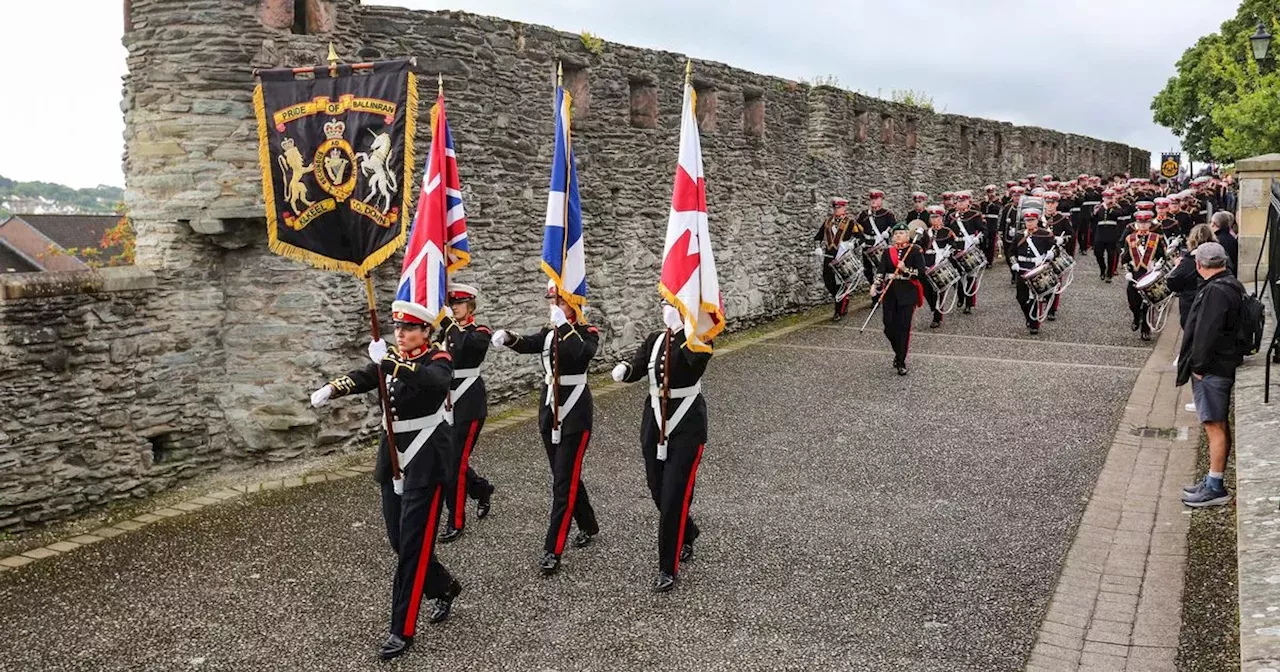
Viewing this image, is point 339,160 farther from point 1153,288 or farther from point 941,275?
point 941,275

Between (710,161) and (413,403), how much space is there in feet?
31.9

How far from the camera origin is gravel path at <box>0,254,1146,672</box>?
5.54 metres

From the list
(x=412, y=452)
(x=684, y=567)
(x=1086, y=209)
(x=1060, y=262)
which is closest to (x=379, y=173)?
(x=412, y=452)

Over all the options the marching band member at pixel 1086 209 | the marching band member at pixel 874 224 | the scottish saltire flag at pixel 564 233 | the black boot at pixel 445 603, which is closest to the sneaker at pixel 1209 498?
the scottish saltire flag at pixel 564 233

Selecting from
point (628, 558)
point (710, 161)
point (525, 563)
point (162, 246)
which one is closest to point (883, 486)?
point (628, 558)

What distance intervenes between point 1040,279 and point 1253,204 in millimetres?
2651

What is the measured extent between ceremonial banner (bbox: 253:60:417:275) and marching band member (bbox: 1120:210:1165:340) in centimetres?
1122

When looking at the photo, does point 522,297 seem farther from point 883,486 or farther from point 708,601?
point 708,601

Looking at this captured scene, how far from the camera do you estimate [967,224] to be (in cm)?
1855

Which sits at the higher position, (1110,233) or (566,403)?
(1110,233)

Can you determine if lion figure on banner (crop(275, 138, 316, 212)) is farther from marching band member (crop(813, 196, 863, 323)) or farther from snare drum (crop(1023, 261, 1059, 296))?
marching band member (crop(813, 196, 863, 323))

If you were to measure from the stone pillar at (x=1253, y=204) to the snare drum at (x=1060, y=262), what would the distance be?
7.65 ft

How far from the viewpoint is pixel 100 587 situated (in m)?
6.43

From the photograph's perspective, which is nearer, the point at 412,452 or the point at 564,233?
the point at 412,452
